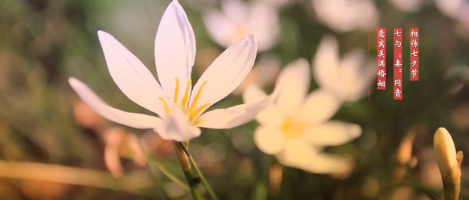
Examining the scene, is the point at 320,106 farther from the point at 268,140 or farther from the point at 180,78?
the point at 180,78

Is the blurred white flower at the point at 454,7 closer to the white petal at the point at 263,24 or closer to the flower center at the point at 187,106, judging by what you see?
the white petal at the point at 263,24

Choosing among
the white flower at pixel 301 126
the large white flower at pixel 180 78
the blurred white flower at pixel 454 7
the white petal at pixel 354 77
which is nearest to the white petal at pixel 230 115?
the large white flower at pixel 180 78

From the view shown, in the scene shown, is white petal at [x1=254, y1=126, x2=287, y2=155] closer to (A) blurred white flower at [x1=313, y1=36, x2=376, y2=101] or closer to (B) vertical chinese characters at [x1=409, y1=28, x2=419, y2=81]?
(A) blurred white flower at [x1=313, y1=36, x2=376, y2=101]

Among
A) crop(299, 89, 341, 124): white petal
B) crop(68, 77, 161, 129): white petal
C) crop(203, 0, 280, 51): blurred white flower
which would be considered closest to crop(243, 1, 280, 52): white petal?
crop(203, 0, 280, 51): blurred white flower

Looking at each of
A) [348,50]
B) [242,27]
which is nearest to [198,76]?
[242,27]

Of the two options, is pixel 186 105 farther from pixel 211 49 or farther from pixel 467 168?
pixel 467 168

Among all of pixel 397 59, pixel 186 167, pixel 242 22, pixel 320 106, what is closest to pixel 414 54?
pixel 397 59
